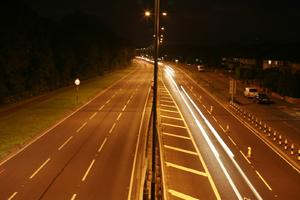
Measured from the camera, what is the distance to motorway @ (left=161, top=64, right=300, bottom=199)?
2127 centimetres

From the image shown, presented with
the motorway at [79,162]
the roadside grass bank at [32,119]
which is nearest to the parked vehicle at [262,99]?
the motorway at [79,162]

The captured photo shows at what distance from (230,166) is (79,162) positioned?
9.19 meters

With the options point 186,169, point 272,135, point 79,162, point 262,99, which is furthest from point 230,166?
point 262,99

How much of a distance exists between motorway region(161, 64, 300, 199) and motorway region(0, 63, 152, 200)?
8.73 ft

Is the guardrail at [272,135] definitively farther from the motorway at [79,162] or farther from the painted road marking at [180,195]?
the motorway at [79,162]

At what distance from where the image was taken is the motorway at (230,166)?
21.3 meters

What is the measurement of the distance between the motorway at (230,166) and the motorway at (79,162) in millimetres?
2661

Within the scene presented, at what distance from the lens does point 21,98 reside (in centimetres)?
5509

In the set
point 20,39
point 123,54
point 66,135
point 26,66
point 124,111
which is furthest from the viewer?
point 123,54

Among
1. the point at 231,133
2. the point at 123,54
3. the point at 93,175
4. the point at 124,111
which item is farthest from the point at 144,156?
the point at 123,54

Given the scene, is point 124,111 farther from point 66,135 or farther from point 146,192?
point 146,192

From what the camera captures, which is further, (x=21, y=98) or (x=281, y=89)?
(x=281, y=89)

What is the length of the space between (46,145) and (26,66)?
97.8 feet

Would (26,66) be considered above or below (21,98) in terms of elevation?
above
